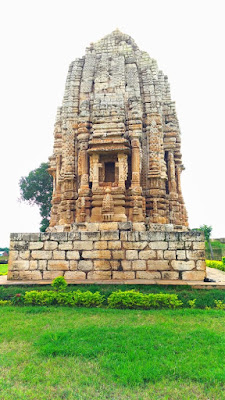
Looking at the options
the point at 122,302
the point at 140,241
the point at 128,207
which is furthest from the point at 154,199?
the point at 122,302

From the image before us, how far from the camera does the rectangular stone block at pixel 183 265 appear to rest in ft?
23.6

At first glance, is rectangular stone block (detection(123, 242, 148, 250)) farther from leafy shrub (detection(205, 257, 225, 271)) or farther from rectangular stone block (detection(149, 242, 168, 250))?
leafy shrub (detection(205, 257, 225, 271))

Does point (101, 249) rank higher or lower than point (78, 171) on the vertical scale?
lower

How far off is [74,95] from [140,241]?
6.78m

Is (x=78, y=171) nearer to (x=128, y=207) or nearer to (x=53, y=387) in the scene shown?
(x=128, y=207)

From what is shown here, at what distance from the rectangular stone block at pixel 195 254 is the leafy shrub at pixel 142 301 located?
6.18ft

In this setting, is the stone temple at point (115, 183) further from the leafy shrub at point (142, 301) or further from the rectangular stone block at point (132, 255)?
the leafy shrub at point (142, 301)

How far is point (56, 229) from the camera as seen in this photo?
9.73 metres

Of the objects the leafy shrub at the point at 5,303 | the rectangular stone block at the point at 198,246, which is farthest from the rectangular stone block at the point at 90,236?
the rectangular stone block at the point at 198,246

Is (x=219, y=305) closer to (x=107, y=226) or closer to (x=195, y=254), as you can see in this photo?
(x=195, y=254)

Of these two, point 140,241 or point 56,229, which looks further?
point 56,229

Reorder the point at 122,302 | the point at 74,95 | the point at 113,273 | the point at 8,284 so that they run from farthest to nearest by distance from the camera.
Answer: the point at 74,95, the point at 113,273, the point at 8,284, the point at 122,302

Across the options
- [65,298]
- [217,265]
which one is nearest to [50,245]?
[65,298]

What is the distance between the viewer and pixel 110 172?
10.2m
